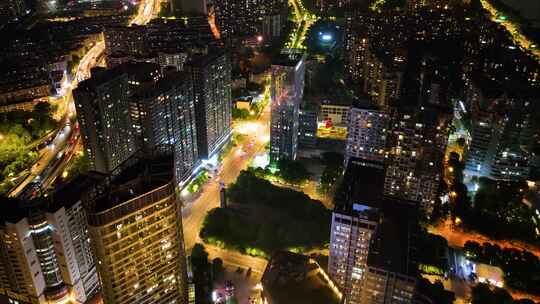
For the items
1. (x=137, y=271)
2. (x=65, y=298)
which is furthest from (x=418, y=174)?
(x=65, y=298)

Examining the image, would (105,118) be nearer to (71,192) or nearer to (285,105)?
(71,192)

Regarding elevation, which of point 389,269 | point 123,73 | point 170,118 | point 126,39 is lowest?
point 389,269

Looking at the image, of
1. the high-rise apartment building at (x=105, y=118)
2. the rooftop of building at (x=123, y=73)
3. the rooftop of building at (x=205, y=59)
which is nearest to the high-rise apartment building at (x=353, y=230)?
the rooftop of building at (x=205, y=59)

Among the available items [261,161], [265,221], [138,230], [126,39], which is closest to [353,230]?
[265,221]

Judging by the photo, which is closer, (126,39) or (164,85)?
(164,85)

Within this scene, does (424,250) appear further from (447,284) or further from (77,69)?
(77,69)

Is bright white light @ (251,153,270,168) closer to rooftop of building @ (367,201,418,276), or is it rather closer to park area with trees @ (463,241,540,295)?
rooftop of building @ (367,201,418,276)

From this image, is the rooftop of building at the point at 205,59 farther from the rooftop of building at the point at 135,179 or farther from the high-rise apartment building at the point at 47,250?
the rooftop of building at the point at 135,179
